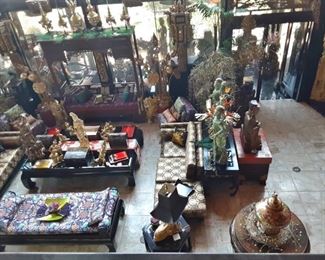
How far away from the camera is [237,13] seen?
646cm

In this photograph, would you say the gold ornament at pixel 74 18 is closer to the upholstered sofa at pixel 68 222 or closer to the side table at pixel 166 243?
the upholstered sofa at pixel 68 222

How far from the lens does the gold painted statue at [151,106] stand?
725cm

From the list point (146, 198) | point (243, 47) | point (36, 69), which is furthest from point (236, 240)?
point (36, 69)

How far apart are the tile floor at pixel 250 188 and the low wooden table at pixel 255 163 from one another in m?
0.21

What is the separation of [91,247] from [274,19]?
5.98 metres

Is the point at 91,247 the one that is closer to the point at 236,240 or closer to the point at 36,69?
the point at 236,240

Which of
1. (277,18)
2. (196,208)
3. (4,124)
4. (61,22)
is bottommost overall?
(196,208)

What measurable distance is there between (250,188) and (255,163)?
0.54 metres

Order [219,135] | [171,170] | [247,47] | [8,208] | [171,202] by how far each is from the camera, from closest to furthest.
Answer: [171,202] → [8,208] → [219,135] → [171,170] → [247,47]

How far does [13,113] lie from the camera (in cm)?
714

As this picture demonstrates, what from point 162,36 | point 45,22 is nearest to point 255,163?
point 162,36

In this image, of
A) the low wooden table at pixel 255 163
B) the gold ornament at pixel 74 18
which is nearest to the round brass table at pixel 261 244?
the low wooden table at pixel 255 163

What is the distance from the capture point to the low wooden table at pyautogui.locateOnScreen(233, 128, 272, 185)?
536 centimetres

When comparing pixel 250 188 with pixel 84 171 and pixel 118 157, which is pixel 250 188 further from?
pixel 84 171
